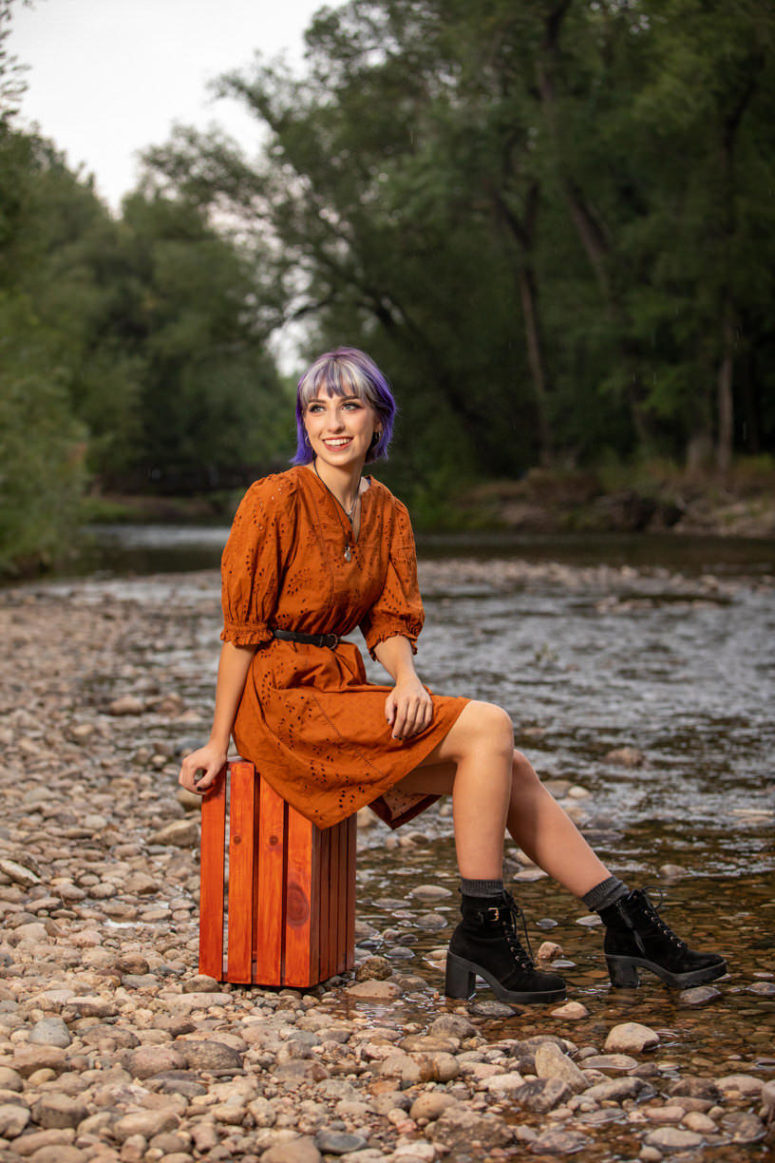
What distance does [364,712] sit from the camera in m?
3.40

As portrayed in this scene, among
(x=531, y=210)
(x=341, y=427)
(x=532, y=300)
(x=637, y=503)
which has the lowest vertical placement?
(x=637, y=503)

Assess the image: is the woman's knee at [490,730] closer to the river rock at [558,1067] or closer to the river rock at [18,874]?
the river rock at [558,1067]

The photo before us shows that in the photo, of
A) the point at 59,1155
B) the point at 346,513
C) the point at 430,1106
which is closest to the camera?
the point at 59,1155

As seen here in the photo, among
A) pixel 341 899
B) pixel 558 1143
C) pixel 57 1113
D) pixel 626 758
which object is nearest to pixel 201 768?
pixel 341 899

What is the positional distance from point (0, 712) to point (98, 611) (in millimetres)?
7157

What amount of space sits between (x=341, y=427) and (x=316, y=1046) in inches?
65.1

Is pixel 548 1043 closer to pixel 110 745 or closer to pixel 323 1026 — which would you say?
pixel 323 1026

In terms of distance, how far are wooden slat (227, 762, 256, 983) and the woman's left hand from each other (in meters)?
0.42

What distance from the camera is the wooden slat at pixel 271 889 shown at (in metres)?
3.38

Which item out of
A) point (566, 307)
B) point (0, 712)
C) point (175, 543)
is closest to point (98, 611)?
point (0, 712)

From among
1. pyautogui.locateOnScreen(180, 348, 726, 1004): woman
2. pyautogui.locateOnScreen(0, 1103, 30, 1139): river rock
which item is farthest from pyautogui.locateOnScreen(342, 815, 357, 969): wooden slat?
pyautogui.locateOnScreen(0, 1103, 30, 1139): river rock

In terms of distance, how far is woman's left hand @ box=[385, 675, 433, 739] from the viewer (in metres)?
3.30

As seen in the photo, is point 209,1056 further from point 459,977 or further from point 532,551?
point 532,551

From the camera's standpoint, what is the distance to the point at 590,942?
3898mm
